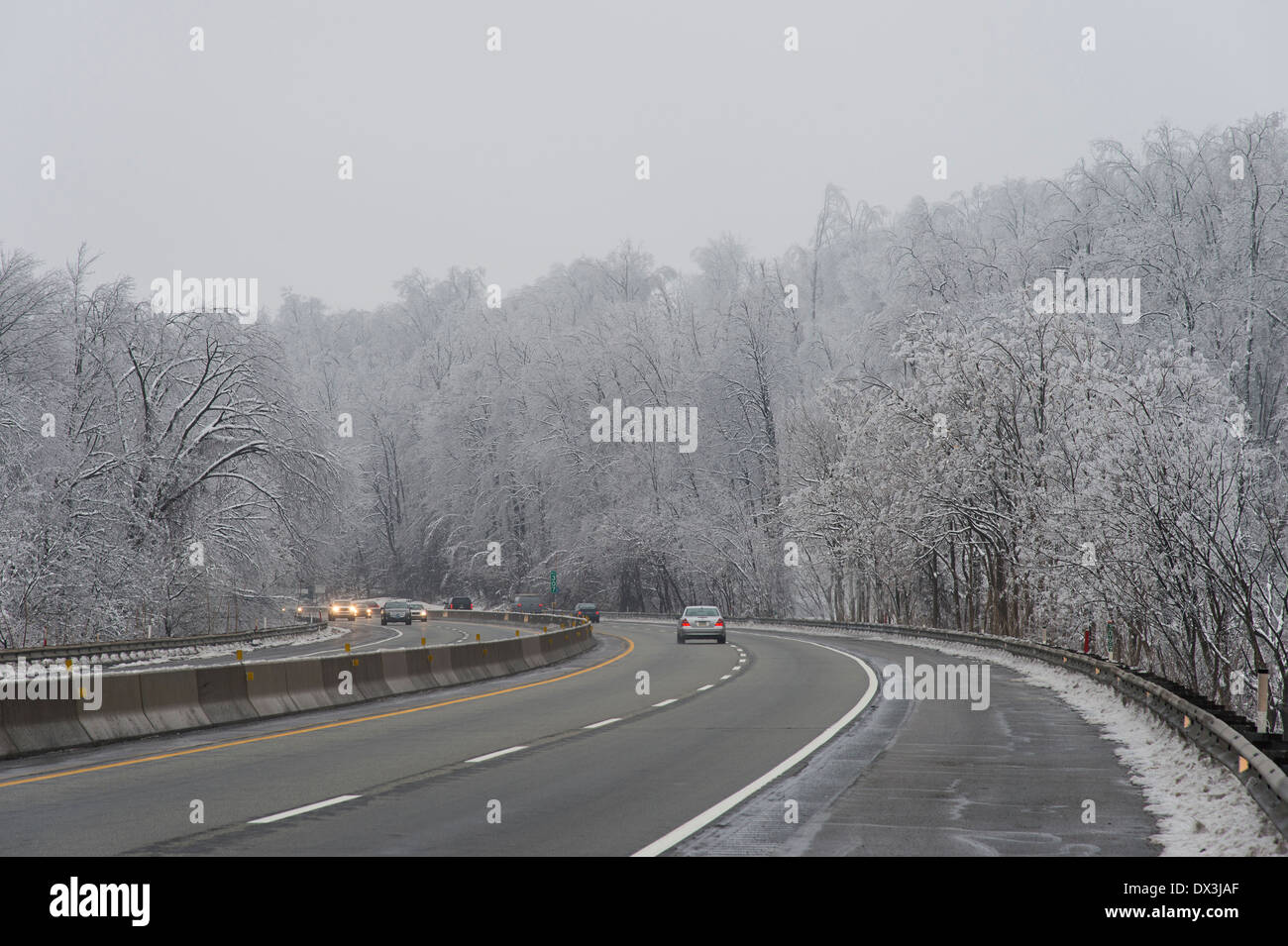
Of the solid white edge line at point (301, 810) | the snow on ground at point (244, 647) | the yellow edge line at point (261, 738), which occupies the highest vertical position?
the solid white edge line at point (301, 810)

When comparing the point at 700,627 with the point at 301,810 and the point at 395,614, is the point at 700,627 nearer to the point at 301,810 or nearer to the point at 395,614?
the point at 395,614

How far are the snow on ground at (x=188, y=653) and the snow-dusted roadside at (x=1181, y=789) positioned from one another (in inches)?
812

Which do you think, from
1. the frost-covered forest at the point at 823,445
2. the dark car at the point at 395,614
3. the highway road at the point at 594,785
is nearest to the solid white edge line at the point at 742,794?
the highway road at the point at 594,785

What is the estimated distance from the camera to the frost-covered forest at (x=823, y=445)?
30859 mm

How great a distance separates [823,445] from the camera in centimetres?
6969

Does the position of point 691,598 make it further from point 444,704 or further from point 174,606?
point 444,704

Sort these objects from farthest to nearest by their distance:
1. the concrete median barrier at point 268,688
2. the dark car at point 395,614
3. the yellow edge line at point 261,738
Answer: the dark car at point 395,614 < the concrete median barrier at point 268,688 < the yellow edge line at point 261,738

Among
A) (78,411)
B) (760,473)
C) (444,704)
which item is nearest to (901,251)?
(760,473)

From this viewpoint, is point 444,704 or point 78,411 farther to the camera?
point 78,411

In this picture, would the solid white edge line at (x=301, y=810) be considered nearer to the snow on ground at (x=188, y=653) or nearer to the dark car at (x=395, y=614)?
the snow on ground at (x=188, y=653)

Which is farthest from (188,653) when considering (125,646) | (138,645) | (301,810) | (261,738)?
(301,810)

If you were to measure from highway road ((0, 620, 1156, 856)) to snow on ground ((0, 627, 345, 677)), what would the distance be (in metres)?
16.8
